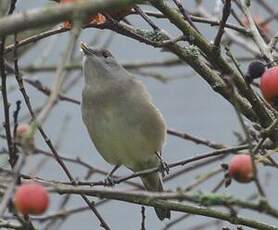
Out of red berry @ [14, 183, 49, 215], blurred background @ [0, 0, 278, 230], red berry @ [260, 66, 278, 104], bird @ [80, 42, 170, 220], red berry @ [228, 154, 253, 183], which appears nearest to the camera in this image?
red berry @ [14, 183, 49, 215]

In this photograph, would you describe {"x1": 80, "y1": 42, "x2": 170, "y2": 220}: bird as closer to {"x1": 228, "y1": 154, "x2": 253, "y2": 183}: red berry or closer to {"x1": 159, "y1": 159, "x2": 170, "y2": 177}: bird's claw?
{"x1": 159, "y1": 159, "x2": 170, "y2": 177}: bird's claw

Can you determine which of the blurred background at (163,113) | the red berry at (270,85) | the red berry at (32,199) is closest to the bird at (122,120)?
the red berry at (270,85)

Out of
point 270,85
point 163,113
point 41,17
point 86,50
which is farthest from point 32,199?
point 163,113

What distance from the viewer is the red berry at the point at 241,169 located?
74.0 inches

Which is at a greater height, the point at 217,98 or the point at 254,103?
the point at 217,98

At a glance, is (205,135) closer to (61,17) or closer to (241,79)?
(241,79)

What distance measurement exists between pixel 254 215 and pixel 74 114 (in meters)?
1.65

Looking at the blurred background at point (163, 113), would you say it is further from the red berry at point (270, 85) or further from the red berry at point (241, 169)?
the red berry at point (241, 169)

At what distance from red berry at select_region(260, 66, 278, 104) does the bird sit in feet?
5.63

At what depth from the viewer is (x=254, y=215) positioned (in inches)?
245

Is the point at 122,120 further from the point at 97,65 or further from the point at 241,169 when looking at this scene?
the point at 241,169

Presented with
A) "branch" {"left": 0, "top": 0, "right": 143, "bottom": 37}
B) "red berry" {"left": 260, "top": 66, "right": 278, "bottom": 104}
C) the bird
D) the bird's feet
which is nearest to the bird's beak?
the bird

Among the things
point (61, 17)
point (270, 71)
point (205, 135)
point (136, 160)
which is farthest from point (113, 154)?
point (205, 135)

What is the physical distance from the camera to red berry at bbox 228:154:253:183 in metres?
1.88
